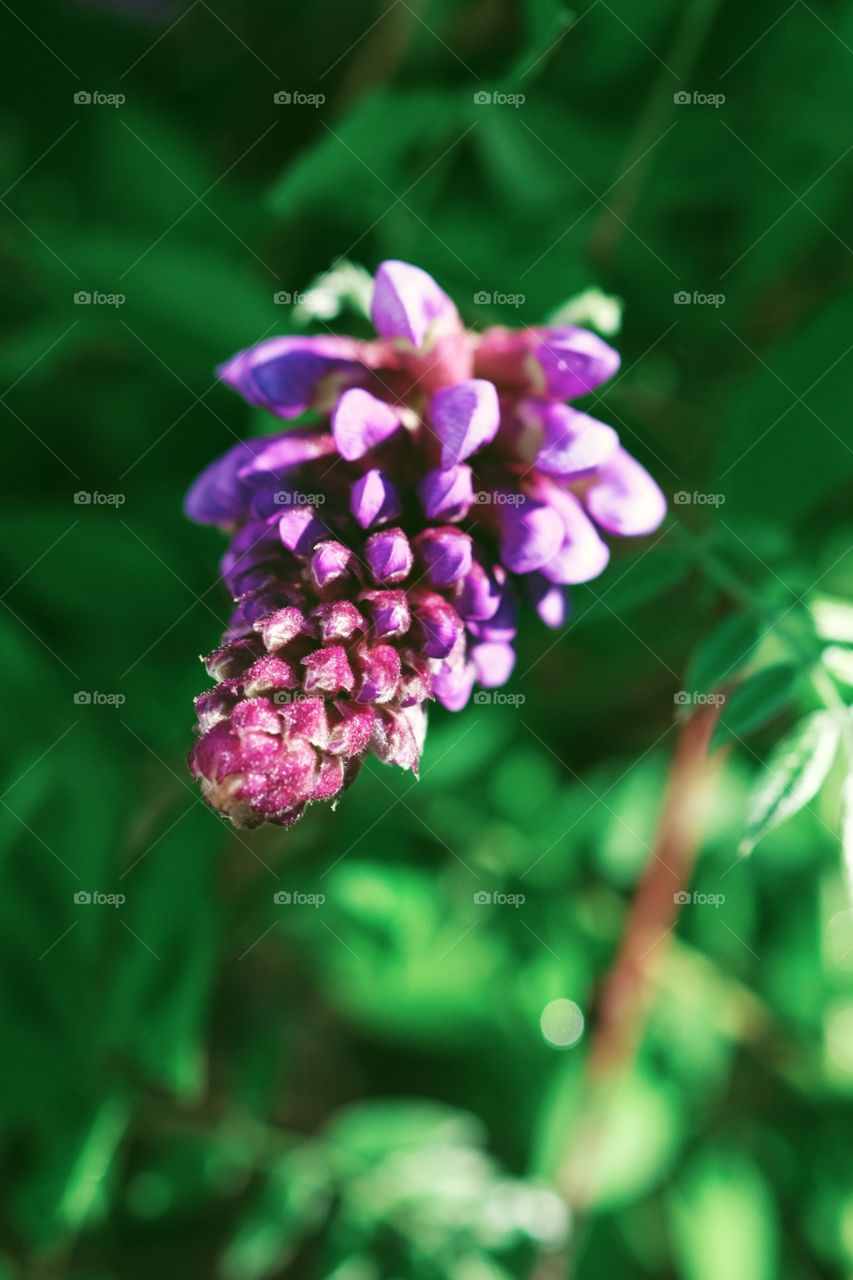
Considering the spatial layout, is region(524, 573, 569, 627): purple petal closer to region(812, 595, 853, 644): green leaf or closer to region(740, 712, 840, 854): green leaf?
region(740, 712, 840, 854): green leaf

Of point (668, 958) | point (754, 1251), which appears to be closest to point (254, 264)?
point (668, 958)

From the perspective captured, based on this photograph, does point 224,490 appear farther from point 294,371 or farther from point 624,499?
point 624,499

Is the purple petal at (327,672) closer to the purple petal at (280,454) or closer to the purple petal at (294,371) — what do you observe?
the purple petal at (280,454)

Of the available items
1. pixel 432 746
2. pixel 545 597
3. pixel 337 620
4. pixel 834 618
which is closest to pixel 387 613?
pixel 337 620

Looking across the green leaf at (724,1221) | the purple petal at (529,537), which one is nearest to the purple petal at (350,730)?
the purple petal at (529,537)

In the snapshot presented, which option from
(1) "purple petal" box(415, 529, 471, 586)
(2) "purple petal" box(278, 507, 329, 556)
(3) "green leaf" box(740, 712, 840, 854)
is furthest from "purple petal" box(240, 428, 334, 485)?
(3) "green leaf" box(740, 712, 840, 854)
